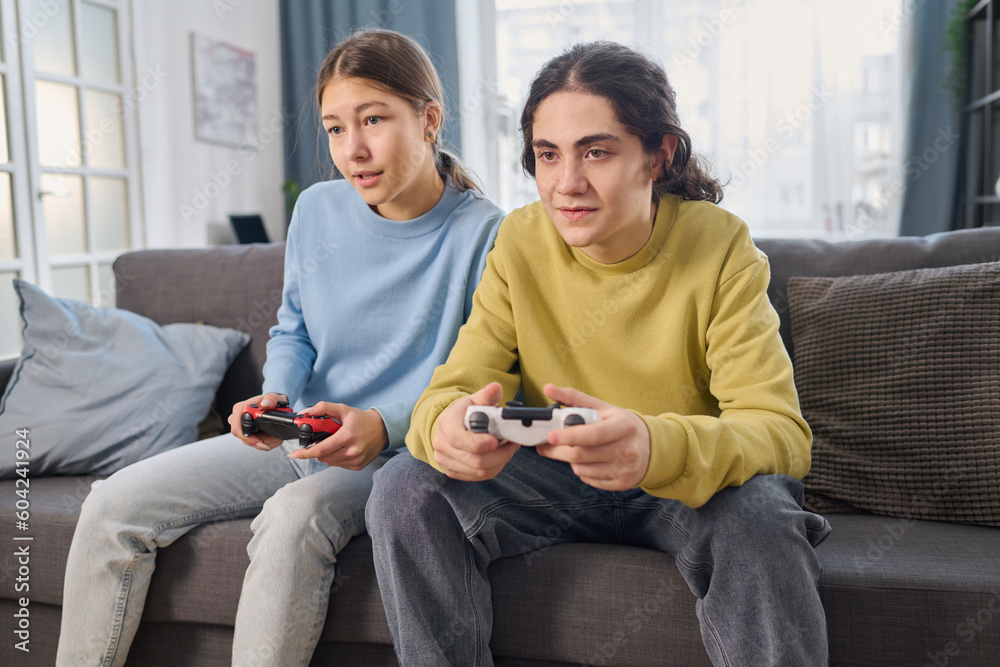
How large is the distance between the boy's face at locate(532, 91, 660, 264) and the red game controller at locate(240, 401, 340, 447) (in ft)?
1.39

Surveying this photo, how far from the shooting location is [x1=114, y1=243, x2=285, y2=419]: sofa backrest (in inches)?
67.3

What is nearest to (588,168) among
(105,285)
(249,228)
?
(105,285)

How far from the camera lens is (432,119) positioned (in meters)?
1.38

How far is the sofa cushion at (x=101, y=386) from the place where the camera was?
4.79 feet

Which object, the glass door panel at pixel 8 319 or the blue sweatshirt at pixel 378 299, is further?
the glass door panel at pixel 8 319

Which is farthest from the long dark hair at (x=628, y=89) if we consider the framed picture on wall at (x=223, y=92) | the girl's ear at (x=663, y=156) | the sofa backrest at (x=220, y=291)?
the framed picture on wall at (x=223, y=92)

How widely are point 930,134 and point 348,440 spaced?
3.66 metres

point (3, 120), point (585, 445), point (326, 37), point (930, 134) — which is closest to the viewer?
point (585, 445)

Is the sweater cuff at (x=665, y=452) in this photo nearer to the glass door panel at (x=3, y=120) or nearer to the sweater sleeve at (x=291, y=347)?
the sweater sleeve at (x=291, y=347)

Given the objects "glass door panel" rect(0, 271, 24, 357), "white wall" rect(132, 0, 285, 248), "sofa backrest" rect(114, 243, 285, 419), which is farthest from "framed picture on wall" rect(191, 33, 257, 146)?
"sofa backrest" rect(114, 243, 285, 419)

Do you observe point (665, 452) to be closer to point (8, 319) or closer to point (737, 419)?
point (737, 419)

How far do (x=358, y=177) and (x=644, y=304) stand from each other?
1.75 ft

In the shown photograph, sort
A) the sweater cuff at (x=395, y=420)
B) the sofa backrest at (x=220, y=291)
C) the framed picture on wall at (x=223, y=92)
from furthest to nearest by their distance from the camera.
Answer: the framed picture on wall at (x=223, y=92) → the sofa backrest at (x=220, y=291) → the sweater cuff at (x=395, y=420)

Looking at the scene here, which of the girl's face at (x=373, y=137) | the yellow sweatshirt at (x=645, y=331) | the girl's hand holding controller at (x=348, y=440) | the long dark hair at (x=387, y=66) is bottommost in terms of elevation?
the girl's hand holding controller at (x=348, y=440)
